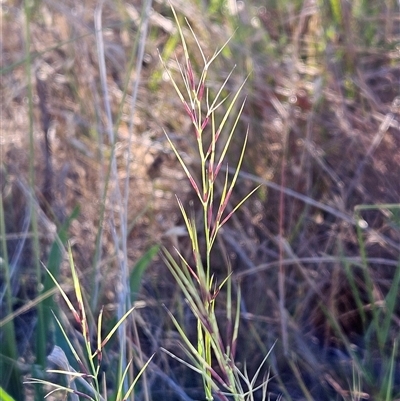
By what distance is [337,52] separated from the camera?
1.43m

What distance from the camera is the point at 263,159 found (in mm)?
1395

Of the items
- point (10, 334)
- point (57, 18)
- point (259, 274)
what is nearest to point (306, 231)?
point (259, 274)

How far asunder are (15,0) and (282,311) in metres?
1.16

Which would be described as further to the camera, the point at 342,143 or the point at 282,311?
the point at 342,143

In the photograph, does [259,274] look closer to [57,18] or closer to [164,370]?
[164,370]

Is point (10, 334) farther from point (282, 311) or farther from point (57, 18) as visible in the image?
point (57, 18)

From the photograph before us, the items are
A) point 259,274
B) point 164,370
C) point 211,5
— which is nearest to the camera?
point 164,370

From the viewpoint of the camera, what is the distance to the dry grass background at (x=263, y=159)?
1159mm

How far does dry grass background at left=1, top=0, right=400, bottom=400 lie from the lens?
116cm

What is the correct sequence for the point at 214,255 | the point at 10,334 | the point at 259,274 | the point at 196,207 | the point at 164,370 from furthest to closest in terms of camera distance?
1. the point at 196,207
2. the point at 214,255
3. the point at 259,274
4. the point at 164,370
5. the point at 10,334

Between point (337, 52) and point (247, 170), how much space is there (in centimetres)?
30

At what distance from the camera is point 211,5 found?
5.24 feet

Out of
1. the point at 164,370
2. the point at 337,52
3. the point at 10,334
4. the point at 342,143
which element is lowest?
the point at 164,370

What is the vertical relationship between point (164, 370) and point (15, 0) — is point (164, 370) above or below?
below
